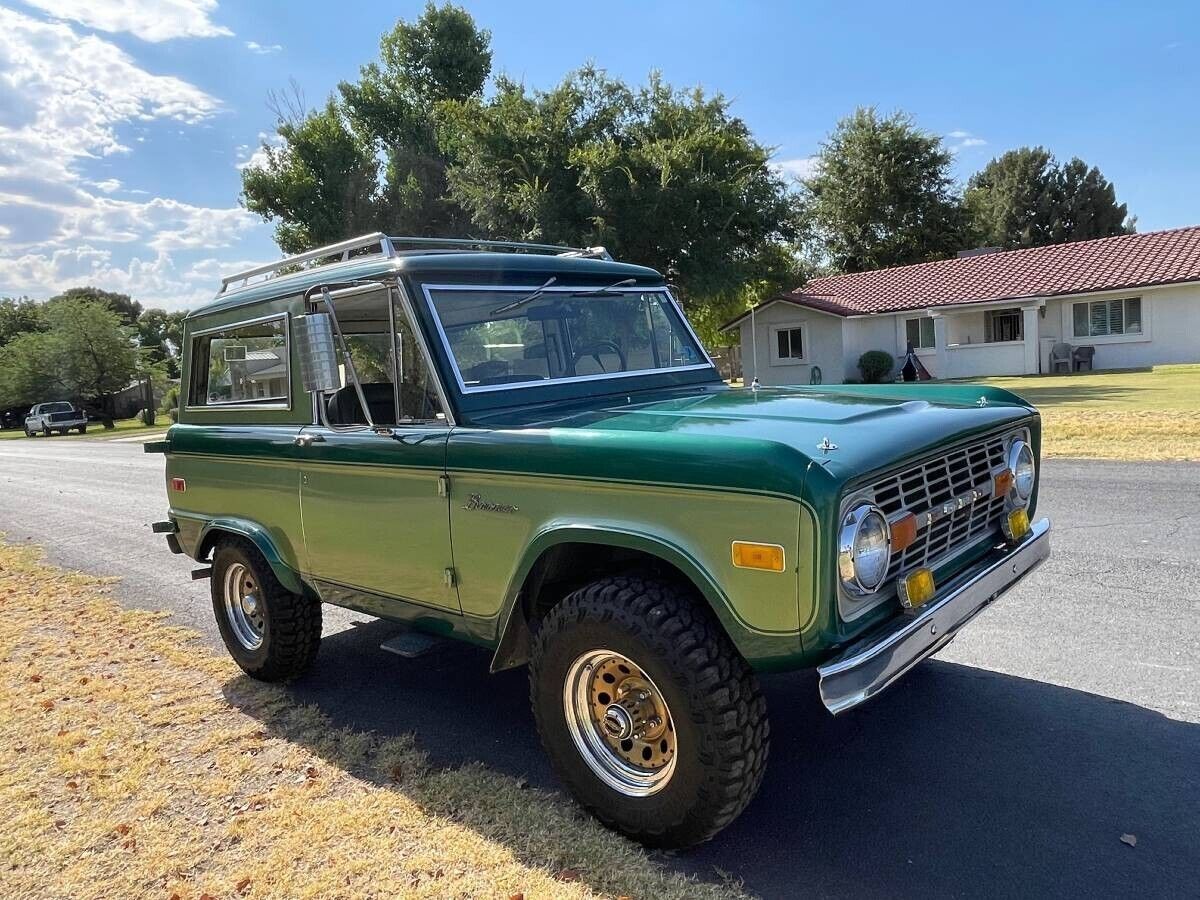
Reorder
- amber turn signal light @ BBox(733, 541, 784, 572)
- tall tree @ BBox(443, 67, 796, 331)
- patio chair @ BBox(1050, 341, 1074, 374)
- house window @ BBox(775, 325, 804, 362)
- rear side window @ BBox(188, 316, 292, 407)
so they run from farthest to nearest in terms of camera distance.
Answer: house window @ BBox(775, 325, 804, 362) < patio chair @ BBox(1050, 341, 1074, 374) < tall tree @ BBox(443, 67, 796, 331) < rear side window @ BBox(188, 316, 292, 407) < amber turn signal light @ BBox(733, 541, 784, 572)

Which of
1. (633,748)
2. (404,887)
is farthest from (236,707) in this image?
(633,748)

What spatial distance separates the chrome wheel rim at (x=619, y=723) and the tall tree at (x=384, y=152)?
1230 inches

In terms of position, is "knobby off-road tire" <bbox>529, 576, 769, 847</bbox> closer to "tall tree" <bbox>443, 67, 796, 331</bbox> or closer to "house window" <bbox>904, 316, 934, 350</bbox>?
"tall tree" <bbox>443, 67, 796, 331</bbox>

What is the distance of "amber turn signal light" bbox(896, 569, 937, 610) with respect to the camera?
283 cm

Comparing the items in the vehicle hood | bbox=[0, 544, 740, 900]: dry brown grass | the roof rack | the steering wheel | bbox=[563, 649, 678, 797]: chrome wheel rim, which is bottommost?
bbox=[0, 544, 740, 900]: dry brown grass

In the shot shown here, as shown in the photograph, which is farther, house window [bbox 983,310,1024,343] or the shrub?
house window [bbox 983,310,1024,343]

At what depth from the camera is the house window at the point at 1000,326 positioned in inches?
1092

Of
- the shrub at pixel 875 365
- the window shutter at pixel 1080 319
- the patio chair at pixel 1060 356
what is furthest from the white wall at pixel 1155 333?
the shrub at pixel 875 365

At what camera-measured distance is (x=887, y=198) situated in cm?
4344

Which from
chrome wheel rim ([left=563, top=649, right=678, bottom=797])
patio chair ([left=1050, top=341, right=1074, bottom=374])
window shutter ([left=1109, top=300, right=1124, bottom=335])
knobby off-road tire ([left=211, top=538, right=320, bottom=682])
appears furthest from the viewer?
patio chair ([left=1050, top=341, right=1074, bottom=374])

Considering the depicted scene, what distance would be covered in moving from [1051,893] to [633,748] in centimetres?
134

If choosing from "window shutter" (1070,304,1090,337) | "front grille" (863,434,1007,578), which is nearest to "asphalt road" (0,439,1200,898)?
"front grille" (863,434,1007,578)

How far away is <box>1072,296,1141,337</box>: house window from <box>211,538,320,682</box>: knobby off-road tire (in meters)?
27.2

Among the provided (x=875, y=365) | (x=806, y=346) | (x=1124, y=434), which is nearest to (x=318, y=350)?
(x=1124, y=434)
